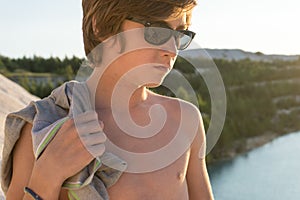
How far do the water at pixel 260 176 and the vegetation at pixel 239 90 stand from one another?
1.31 ft

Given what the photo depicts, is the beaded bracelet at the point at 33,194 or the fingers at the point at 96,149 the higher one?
the fingers at the point at 96,149

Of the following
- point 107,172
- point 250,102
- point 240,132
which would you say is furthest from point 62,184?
point 250,102

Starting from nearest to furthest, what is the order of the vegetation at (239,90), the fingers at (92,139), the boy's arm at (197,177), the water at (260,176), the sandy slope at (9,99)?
the fingers at (92,139), the boy's arm at (197,177), the sandy slope at (9,99), the water at (260,176), the vegetation at (239,90)

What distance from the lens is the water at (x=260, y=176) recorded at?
5805 mm

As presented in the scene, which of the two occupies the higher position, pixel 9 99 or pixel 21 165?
pixel 21 165

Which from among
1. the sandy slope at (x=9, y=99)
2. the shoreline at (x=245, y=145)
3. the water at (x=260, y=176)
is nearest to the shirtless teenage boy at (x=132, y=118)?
the sandy slope at (x=9, y=99)

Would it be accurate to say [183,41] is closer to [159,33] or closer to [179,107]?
[159,33]

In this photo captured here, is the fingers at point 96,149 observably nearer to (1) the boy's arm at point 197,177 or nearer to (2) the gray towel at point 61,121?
(2) the gray towel at point 61,121

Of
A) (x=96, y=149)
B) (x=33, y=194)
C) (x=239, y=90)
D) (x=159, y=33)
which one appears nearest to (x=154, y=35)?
(x=159, y=33)

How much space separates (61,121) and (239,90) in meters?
11.6

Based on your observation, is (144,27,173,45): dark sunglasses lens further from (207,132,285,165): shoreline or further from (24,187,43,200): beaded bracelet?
(207,132,285,165): shoreline

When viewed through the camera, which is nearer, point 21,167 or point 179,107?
point 21,167

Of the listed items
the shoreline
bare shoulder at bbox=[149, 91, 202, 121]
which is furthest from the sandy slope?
the shoreline

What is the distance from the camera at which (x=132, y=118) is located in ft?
3.38
